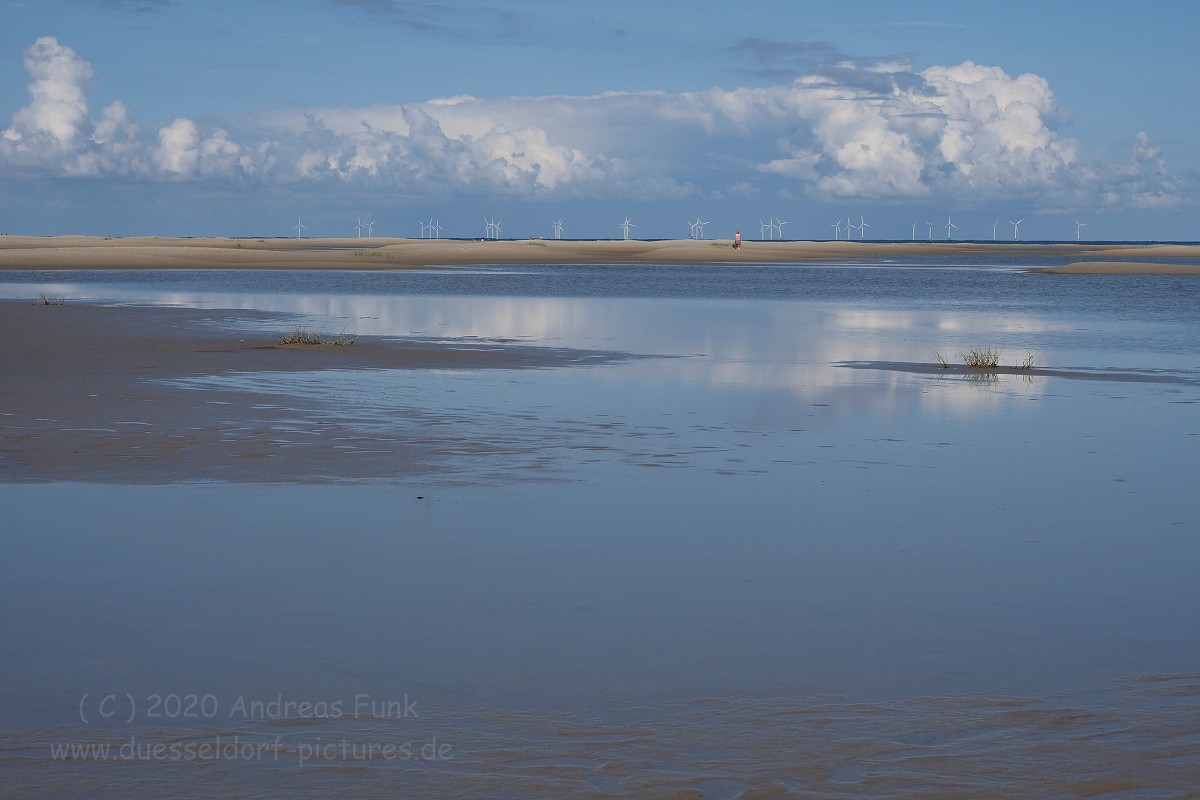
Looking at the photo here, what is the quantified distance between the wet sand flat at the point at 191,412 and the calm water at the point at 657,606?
745mm

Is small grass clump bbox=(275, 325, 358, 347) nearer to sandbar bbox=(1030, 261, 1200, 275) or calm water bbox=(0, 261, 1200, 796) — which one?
calm water bbox=(0, 261, 1200, 796)

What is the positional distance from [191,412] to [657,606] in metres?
9.40

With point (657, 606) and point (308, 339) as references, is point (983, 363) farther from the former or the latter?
point (657, 606)

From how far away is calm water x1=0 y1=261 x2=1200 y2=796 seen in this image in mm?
5547

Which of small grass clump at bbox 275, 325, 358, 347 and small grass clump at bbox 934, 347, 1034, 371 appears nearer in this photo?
small grass clump at bbox 934, 347, 1034, 371

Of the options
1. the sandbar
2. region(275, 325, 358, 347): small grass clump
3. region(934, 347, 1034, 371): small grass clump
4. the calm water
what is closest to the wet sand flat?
region(275, 325, 358, 347): small grass clump

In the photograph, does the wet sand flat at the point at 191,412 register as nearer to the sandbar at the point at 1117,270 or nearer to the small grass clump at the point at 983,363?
the small grass clump at the point at 983,363

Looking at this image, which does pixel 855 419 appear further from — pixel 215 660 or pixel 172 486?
pixel 215 660

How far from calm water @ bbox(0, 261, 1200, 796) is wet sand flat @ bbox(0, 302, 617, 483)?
745 millimetres

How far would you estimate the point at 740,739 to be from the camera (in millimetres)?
5676

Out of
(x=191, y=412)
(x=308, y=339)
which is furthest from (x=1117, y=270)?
(x=191, y=412)

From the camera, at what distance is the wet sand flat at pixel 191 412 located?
12164 mm

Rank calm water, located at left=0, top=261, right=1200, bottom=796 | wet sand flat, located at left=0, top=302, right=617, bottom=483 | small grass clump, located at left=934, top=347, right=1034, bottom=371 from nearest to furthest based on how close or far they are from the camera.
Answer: calm water, located at left=0, top=261, right=1200, bottom=796 → wet sand flat, located at left=0, top=302, right=617, bottom=483 → small grass clump, located at left=934, top=347, right=1034, bottom=371

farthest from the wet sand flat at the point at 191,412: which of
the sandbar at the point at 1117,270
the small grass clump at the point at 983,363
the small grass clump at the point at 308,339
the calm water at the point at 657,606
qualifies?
the sandbar at the point at 1117,270
